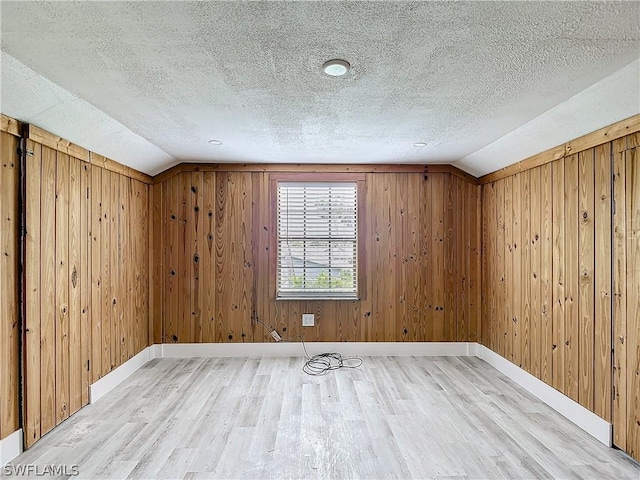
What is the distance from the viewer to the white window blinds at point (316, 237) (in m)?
4.25

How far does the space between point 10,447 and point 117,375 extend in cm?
124

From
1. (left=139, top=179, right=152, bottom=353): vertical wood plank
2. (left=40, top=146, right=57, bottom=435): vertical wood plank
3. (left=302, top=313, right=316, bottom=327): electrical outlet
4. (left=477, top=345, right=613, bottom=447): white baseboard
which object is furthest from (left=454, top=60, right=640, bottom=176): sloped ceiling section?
(left=139, top=179, right=152, bottom=353): vertical wood plank

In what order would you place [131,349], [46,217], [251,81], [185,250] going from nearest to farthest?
1. [251,81]
2. [46,217]
3. [131,349]
4. [185,250]

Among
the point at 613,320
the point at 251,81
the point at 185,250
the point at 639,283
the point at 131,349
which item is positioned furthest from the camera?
the point at 185,250

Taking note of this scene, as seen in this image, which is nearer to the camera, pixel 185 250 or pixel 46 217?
pixel 46 217

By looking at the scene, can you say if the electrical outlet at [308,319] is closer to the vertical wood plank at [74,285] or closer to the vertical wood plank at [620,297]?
the vertical wood plank at [74,285]

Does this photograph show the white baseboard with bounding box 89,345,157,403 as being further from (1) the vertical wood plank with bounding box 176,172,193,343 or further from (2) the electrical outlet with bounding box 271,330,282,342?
(2) the electrical outlet with bounding box 271,330,282,342

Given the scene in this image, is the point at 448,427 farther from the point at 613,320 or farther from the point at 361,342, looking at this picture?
the point at 361,342

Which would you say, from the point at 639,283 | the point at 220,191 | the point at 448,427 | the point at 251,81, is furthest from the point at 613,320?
the point at 220,191

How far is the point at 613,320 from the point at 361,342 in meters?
2.47

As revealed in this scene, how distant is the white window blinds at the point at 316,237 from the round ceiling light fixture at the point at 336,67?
2392 mm

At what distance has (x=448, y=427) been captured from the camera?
2.57 meters

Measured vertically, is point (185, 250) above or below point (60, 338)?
above

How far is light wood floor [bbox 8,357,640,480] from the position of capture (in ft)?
6.93
